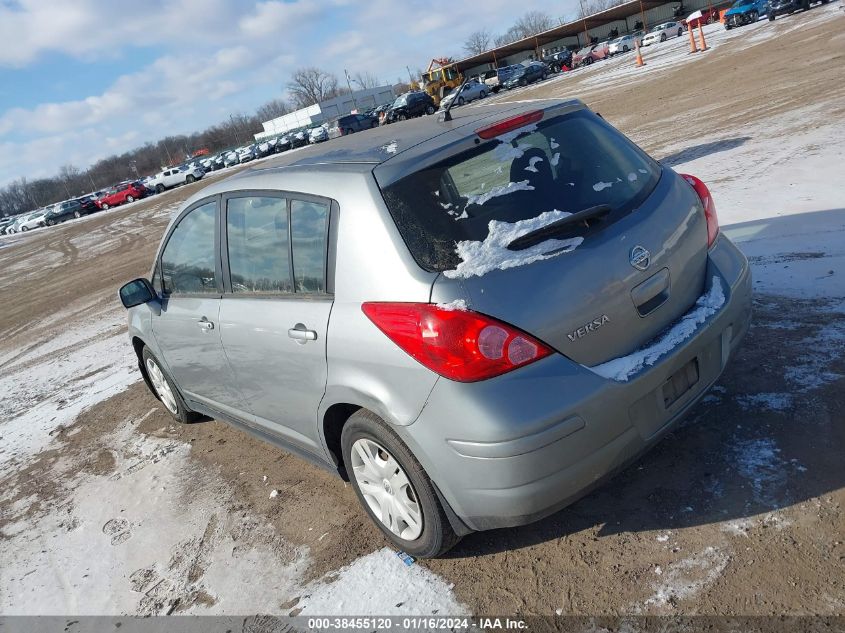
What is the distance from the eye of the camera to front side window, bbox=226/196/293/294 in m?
3.42

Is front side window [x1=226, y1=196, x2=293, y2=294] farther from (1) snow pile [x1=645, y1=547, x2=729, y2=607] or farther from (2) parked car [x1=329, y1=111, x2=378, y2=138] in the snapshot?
(2) parked car [x1=329, y1=111, x2=378, y2=138]

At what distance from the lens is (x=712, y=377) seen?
3.04 metres

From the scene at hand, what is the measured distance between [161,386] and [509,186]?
381cm

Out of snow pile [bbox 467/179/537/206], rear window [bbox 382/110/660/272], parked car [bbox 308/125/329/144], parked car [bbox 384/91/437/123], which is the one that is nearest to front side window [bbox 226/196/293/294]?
rear window [bbox 382/110/660/272]

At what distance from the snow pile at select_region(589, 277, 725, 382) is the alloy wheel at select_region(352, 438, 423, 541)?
39.4 inches

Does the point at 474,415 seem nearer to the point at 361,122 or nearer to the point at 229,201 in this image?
the point at 229,201

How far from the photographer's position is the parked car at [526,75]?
165 feet

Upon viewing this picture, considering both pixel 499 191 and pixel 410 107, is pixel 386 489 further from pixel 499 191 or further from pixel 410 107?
pixel 410 107

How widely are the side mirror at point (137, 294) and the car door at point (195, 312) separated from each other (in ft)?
0.30

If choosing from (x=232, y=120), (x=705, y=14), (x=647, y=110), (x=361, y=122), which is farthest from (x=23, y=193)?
(x=647, y=110)

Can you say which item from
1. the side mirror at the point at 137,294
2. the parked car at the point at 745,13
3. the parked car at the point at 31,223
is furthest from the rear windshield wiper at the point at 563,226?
the parked car at the point at 31,223

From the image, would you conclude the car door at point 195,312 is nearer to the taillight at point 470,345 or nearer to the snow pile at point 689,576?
the taillight at point 470,345

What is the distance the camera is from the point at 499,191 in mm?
2928

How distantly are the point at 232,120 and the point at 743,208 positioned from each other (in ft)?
460
